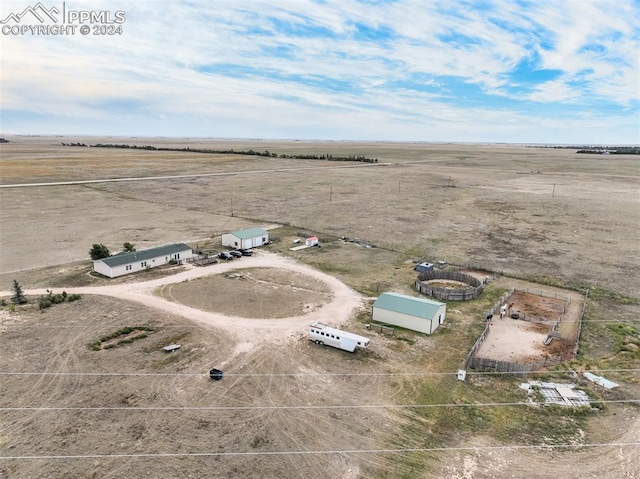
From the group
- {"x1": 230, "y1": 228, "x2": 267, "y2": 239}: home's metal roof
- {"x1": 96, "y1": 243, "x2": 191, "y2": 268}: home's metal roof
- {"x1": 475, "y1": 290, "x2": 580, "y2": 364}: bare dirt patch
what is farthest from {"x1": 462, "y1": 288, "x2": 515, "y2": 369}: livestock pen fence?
{"x1": 96, "y1": 243, "x2": 191, "y2": 268}: home's metal roof

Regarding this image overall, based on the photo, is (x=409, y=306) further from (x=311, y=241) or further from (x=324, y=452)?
(x=311, y=241)

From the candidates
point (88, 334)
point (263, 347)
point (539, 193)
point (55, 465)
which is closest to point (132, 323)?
point (88, 334)

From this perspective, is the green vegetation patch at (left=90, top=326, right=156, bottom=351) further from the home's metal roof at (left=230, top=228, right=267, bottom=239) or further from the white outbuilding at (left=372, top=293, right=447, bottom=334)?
the home's metal roof at (left=230, top=228, right=267, bottom=239)

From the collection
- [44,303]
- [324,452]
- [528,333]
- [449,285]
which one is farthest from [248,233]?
[324,452]

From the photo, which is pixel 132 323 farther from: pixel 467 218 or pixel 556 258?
pixel 467 218

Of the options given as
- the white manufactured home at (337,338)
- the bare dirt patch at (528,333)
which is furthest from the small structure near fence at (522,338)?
the white manufactured home at (337,338)

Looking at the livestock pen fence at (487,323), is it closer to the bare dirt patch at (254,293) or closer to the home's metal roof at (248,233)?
the bare dirt patch at (254,293)
